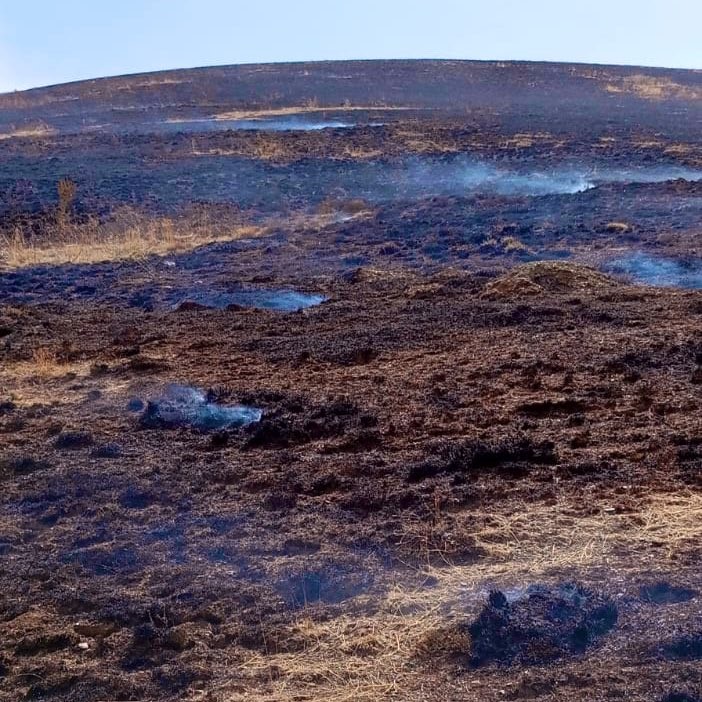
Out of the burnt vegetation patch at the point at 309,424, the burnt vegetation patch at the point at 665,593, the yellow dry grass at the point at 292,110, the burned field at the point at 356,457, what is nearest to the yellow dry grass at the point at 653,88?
the yellow dry grass at the point at 292,110

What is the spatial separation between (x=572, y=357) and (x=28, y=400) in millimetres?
Answer: 4372

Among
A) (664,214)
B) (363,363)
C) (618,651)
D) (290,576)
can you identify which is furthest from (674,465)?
(664,214)

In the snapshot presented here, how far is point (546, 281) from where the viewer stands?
10.3 m

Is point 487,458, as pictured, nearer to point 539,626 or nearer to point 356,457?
point 356,457

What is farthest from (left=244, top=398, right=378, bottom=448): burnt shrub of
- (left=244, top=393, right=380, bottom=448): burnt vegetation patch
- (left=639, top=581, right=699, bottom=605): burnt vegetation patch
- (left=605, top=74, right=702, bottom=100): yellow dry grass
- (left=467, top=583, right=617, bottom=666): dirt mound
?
(left=605, top=74, right=702, bottom=100): yellow dry grass

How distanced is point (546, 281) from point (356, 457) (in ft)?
17.3

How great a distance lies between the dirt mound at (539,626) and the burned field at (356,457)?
0.01 meters

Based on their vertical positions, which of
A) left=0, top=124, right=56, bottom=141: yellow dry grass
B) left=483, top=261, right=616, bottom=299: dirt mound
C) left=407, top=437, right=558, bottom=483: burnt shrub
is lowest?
left=407, top=437, right=558, bottom=483: burnt shrub

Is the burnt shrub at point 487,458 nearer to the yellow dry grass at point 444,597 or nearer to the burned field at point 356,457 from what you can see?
the burned field at point 356,457

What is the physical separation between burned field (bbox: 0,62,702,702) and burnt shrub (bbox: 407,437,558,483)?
2 cm

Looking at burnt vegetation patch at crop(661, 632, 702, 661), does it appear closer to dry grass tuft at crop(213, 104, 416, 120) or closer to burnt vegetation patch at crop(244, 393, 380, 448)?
burnt vegetation patch at crop(244, 393, 380, 448)

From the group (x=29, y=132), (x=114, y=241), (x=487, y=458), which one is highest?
(x=29, y=132)

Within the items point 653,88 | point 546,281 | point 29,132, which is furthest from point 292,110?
point 546,281

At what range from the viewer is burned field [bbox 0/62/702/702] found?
12.2ft
